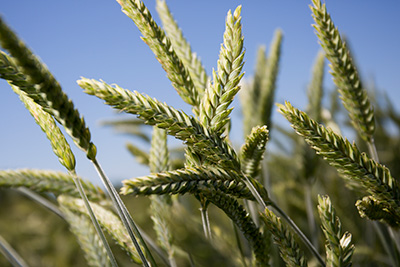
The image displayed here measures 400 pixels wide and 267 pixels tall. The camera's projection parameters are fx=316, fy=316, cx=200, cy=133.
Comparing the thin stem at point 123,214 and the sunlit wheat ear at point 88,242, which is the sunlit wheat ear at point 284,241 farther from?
the sunlit wheat ear at point 88,242

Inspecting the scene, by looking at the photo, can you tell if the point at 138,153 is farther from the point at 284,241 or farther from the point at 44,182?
the point at 284,241

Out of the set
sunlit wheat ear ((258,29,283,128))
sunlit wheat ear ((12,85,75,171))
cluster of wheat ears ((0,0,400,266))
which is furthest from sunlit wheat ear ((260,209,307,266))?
sunlit wheat ear ((258,29,283,128))

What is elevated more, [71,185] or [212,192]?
[71,185]

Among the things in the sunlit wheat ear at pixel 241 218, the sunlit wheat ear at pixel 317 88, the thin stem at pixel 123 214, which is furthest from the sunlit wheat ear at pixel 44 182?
the sunlit wheat ear at pixel 317 88

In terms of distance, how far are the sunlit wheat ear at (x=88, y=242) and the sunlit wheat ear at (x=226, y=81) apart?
0.29 meters

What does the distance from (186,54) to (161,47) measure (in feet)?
0.47

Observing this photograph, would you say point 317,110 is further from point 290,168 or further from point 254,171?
point 290,168

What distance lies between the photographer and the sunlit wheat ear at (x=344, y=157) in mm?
357

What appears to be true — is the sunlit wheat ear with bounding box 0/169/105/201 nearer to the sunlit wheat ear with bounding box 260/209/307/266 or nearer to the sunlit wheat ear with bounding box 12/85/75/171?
the sunlit wheat ear with bounding box 12/85/75/171

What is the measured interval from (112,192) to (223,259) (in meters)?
0.14

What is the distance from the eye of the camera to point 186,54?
53cm

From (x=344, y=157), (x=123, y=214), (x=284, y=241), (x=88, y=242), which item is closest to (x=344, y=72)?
(x=344, y=157)

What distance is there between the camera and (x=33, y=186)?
49 cm

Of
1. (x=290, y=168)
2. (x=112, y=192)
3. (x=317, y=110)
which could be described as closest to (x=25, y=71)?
(x=112, y=192)
